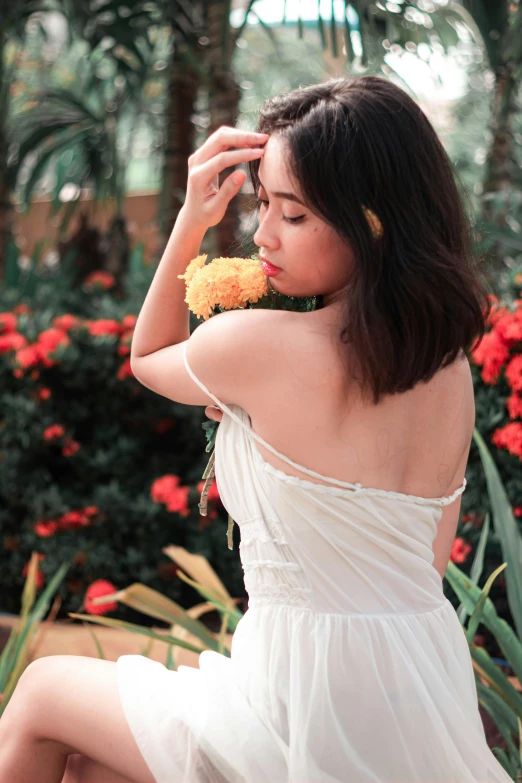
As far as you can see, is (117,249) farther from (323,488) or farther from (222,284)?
(323,488)

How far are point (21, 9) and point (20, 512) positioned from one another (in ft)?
11.9

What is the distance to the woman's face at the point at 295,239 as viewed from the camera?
56.2 inches

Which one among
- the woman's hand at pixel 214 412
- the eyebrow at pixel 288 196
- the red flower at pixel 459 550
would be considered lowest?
the red flower at pixel 459 550

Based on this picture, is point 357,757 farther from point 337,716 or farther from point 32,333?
point 32,333

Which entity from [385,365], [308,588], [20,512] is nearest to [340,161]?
[385,365]

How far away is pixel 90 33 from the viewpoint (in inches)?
230

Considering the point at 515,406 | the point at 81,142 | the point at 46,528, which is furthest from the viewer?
the point at 81,142

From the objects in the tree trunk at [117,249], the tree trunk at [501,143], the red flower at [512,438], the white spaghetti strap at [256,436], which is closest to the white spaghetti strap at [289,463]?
the white spaghetti strap at [256,436]

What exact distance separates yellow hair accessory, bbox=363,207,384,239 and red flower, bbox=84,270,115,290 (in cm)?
519

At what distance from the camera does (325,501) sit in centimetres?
141

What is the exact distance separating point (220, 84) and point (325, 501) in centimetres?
400

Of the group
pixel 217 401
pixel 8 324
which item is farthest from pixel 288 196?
pixel 8 324

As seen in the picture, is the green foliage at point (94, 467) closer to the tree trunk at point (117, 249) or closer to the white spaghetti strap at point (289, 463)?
the tree trunk at point (117, 249)

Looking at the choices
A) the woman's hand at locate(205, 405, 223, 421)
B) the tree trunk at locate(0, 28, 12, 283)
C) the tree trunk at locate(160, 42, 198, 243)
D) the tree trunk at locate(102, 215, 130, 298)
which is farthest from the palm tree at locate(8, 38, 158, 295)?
the woman's hand at locate(205, 405, 223, 421)
